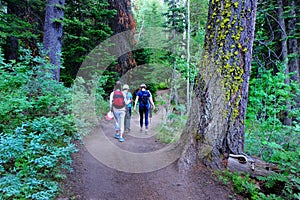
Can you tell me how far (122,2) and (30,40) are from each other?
28.4ft

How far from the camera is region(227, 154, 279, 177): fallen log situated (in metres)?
3.43

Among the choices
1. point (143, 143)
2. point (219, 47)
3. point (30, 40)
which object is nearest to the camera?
point (219, 47)

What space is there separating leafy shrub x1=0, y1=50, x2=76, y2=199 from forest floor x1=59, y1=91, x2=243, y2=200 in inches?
18.2

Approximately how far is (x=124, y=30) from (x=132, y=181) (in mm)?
13114

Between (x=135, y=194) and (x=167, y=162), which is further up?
(x=167, y=162)

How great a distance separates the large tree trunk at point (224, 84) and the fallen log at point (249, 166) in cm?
12

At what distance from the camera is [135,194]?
135 inches

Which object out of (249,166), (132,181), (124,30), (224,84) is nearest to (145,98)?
(132,181)

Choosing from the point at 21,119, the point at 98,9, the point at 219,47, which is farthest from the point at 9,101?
the point at 98,9

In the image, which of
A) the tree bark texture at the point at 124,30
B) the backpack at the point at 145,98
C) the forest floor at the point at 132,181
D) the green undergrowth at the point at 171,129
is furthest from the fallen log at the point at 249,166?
the tree bark texture at the point at 124,30

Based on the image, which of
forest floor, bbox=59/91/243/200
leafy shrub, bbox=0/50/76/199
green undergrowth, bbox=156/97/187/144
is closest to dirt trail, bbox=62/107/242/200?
forest floor, bbox=59/91/243/200

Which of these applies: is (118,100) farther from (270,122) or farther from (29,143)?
(270,122)

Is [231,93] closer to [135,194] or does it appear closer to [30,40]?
[135,194]

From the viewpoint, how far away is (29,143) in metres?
3.21
